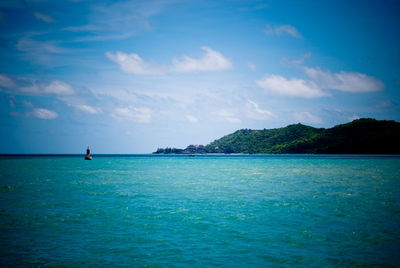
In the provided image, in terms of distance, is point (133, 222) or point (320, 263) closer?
point (320, 263)

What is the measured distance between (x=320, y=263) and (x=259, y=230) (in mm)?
5936

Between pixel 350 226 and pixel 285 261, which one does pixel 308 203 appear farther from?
pixel 285 261

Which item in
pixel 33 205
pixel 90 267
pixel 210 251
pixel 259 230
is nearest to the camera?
pixel 90 267

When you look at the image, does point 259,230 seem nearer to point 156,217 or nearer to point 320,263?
point 320,263

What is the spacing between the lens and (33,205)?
27172mm

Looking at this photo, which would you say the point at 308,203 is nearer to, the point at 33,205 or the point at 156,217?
the point at 156,217

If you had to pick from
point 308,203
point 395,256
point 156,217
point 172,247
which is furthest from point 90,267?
point 308,203

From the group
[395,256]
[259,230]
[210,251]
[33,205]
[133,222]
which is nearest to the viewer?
[395,256]

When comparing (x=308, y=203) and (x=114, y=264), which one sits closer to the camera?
(x=114, y=264)

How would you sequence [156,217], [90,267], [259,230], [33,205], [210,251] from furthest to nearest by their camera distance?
[33,205] → [156,217] → [259,230] → [210,251] → [90,267]

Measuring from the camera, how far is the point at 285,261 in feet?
44.0

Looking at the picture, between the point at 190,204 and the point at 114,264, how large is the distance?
1542 cm

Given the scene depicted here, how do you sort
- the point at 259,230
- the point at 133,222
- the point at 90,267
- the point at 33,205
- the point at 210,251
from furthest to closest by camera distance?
the point at 33,205 < the point at 133,222 < the point at 259,230 < the point at 210,251 < the point at 90,267

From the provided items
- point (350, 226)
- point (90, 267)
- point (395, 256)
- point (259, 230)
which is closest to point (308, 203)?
point (350, 226)
